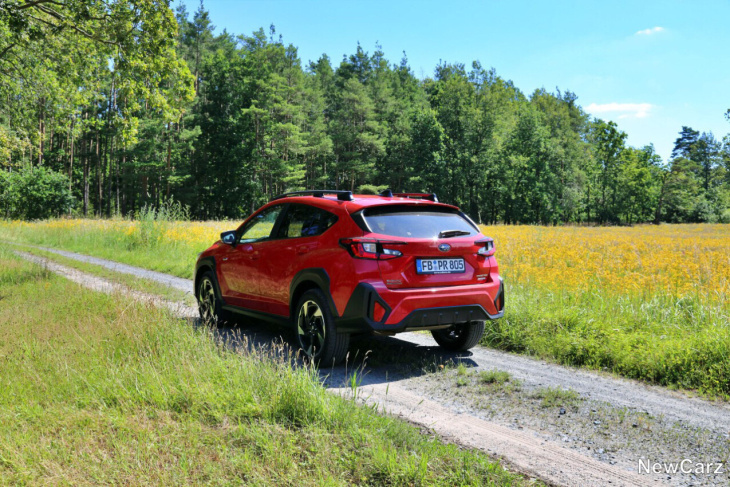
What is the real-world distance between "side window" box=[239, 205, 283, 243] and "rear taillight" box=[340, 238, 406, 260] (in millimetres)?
1751

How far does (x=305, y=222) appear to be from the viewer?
5.50m

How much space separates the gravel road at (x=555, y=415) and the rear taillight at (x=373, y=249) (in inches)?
47.1

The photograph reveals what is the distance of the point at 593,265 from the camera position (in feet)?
28.2

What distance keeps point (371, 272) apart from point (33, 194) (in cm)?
5292

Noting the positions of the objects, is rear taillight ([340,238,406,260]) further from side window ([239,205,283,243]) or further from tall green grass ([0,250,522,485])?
side window ([239,205,283,243])

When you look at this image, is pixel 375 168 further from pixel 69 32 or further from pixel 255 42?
pixel 69 32

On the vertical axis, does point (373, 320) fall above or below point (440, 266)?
below

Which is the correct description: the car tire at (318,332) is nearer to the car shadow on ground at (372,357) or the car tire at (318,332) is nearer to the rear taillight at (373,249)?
the car shadow on ground at (372,357)

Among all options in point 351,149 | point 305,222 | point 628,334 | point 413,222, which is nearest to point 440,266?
point 413,222

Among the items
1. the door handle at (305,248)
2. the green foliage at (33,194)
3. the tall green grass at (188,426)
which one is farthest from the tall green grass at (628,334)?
the green foliage at (33,194)

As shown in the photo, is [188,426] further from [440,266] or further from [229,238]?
[229,238]

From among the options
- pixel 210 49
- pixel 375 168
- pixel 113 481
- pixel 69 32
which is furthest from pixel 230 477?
pixel 210 49

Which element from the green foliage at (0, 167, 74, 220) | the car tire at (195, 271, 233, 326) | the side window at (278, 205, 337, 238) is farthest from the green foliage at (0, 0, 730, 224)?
the side window at (278, 205, 337, 238)

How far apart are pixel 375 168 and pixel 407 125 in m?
6.75
